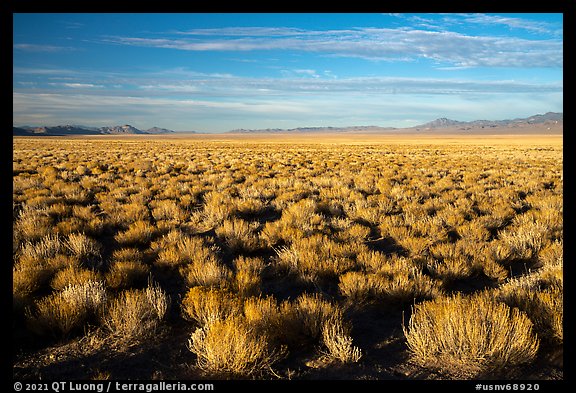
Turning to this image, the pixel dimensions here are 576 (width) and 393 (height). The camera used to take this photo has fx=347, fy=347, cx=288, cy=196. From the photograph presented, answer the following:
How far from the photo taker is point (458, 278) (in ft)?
17.4

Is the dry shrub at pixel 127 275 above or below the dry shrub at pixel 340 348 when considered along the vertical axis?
above

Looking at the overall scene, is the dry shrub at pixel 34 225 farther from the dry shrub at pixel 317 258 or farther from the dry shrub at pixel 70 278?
the dry shrub at pixel 317 258

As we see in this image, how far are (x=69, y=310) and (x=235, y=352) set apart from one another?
79.6 inches

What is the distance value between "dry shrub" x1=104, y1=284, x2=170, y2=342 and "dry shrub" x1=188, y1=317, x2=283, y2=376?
2.71ft

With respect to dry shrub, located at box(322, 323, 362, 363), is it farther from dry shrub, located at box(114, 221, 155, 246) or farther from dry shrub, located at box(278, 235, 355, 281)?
dry shrub, located at box(114, 221, 155, 246)

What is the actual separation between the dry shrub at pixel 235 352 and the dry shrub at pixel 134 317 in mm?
825

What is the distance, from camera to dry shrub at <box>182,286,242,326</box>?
375cm

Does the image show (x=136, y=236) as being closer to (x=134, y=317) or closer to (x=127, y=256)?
(x=127, y=256)

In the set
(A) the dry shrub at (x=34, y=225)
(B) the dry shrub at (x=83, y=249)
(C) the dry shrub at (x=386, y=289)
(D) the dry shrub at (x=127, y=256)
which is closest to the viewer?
(C) the dry shrub at (x=386, y=289)

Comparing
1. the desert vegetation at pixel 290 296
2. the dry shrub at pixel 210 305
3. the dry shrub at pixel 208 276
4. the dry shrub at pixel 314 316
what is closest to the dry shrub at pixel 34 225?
the desert vegetation at pixel 290 296

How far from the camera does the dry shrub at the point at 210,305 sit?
3746 millimetres

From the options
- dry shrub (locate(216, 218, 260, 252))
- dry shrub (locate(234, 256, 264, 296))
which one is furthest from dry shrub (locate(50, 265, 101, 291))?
dry shrub (locate(216, 218, 260, 252))
